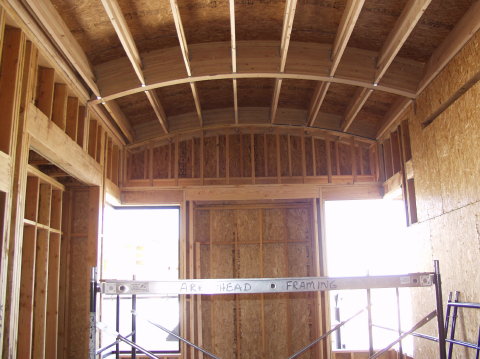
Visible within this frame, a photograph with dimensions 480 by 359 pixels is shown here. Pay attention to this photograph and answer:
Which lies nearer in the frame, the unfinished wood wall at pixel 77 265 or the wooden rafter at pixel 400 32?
the wooden rafter at pixel 400 32

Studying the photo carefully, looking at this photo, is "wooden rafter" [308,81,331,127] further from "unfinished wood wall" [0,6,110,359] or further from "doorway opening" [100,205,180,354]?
"unfinished wood wall" [0,6,110,359]

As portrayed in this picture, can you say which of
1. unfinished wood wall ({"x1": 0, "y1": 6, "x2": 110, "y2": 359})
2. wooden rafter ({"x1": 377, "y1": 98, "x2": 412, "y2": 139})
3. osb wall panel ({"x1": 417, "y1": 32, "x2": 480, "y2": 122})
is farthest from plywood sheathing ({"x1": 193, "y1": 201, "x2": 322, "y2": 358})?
osb wall panel ({"x1": 417, "y1": 32, "x2": 480, "y2": 122})

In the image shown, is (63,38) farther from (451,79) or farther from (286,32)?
(451,79)

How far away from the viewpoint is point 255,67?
7105 mm

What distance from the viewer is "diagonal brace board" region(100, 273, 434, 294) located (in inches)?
196

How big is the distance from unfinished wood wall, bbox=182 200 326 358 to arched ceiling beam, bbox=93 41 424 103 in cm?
303

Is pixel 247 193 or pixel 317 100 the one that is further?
pixel 247 193

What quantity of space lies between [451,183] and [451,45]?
166 cm

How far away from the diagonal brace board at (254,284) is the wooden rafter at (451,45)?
2.70 m

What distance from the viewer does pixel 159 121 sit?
29.9 feet

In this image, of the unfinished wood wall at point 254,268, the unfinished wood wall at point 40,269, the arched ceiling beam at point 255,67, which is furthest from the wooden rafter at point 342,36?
the unfinished wood wall at point 40,269

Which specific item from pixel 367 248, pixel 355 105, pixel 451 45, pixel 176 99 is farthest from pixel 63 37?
pixel 367 248

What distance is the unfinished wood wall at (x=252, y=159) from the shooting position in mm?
9641

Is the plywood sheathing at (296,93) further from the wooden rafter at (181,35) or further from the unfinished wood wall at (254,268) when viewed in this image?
the unfinished wood wall at (254,268)
